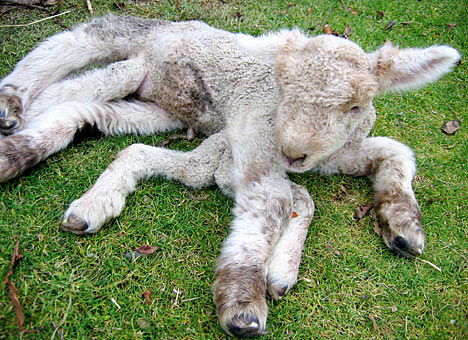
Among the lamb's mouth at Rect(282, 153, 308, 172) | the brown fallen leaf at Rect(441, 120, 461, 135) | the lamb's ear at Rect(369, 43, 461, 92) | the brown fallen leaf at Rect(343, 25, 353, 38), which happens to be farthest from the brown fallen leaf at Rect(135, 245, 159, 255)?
the brown fallen leaf at Rect(343, 25, 353, 38)

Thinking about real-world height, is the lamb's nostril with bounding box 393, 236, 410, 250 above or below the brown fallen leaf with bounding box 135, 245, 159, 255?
below

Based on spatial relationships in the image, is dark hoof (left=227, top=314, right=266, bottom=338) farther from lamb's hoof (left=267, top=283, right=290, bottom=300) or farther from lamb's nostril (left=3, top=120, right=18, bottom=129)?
lamb's nostril (left=3, top=120, right=18, bottom=129)

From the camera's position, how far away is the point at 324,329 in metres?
3.05

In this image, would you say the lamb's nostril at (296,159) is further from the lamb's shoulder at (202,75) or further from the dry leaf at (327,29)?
the dry leaf at (327,29)

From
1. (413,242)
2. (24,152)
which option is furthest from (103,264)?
(413,242)

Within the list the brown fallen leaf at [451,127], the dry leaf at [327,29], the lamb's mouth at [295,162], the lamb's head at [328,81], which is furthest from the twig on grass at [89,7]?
the brown fallen leaf at [451,127]

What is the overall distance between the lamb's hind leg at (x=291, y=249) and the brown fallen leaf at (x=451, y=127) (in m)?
2.28

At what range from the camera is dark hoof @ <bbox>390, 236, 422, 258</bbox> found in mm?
3480

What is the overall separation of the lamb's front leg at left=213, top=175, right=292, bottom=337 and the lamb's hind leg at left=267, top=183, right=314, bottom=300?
9 centimetres

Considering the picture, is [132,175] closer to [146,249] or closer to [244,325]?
[146,249]

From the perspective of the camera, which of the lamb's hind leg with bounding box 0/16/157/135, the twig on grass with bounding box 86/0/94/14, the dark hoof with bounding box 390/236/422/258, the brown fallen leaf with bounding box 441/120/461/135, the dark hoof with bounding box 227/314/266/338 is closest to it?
the dark hoof with bounding box 227/314/266/338

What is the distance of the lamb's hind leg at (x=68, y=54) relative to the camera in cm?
414

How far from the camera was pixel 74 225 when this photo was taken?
10.5ft

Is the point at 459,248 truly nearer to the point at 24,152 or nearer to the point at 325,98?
the point at 325,98
